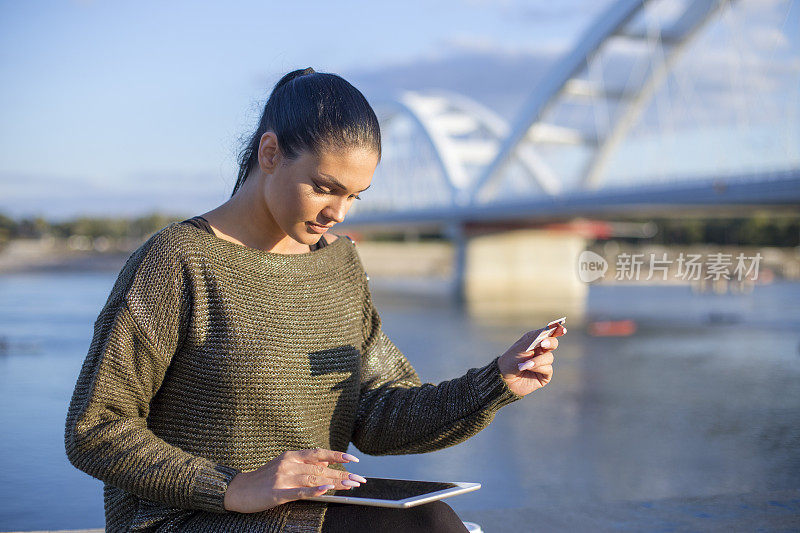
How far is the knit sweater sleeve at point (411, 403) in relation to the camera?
1.60m

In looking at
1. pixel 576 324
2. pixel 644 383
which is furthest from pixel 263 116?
pixel 576 324

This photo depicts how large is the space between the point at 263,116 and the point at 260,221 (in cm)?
19

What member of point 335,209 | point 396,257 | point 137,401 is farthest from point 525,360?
point 396,257

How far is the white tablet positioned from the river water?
264 centimetres

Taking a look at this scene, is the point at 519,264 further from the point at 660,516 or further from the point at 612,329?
the point at 660,516

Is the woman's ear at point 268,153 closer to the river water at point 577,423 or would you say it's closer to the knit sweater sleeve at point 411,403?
the knit sweater sleeve at point 411,403

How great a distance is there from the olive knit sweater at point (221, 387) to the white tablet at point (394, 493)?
4cm

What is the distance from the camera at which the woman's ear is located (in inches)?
57.1

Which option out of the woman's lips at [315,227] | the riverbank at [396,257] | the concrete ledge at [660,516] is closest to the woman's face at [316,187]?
the woman's lips at [315,227]

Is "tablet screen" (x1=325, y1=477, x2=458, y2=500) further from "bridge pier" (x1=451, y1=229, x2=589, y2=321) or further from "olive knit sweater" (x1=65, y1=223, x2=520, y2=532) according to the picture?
"bridge pier" (x1=451, y1=229, x2=589, y2=321)

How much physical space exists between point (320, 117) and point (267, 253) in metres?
0.28

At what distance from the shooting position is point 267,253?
5.05 ft

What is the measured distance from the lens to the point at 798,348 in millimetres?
15219

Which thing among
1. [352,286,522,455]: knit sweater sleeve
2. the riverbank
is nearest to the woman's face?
[352,286,522,455]: knit sweater sleeve
